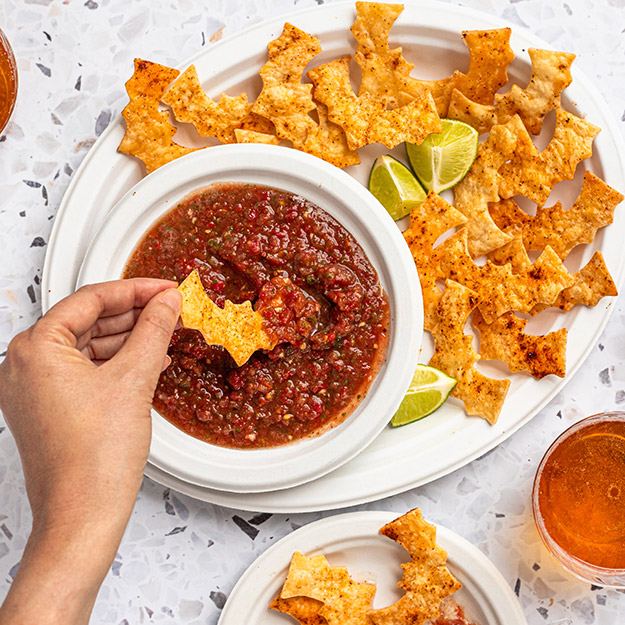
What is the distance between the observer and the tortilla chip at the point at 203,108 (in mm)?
2408

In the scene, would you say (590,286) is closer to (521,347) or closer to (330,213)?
(521,347)

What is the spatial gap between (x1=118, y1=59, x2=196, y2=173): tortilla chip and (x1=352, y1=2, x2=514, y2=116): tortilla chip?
0.53 metres

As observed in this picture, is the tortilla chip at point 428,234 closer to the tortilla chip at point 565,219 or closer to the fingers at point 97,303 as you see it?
the tortilla chip at point 565,219

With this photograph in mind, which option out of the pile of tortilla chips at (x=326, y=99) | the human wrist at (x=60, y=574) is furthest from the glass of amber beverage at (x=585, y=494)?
the human wrist at (x=60, y=574)

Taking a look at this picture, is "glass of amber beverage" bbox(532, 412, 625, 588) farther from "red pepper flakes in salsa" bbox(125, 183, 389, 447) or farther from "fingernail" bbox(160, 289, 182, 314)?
"fingernail" bbox(160, 289, 182, 314)

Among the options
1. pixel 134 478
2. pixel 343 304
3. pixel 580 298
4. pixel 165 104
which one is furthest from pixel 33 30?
pixel 580 298

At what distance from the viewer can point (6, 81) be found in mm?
2475

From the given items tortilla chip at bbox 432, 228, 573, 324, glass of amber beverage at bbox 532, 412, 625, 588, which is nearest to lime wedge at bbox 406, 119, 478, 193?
tortilla chip at bbox 432, 228, 573, 324

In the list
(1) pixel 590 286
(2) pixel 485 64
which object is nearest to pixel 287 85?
(2) pixel 485 64

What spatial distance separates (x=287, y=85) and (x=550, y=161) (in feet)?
2.46

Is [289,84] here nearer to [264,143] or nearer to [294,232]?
[264,143]

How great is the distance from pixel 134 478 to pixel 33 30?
4.85 feet

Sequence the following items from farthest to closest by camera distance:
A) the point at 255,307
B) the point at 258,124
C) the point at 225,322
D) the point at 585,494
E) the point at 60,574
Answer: the point at 258,124 → the point at 585,494 → the point at 255,307 → the point at 225,322 → the point at 60,574

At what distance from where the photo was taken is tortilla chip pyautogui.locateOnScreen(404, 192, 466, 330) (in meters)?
2.40
